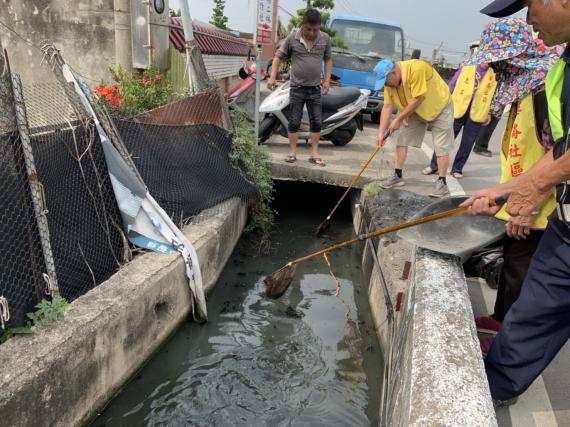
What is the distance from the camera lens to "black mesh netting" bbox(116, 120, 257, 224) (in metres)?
4.17

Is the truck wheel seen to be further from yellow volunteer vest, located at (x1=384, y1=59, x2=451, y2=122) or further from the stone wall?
the stone wall

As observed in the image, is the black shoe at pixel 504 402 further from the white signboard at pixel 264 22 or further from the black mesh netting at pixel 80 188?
the white signboard at pixel 264 22

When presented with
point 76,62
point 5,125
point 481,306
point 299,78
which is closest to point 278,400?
point 481,306

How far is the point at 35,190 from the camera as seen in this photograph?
2.79 meters

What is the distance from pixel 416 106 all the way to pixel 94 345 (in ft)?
14.0

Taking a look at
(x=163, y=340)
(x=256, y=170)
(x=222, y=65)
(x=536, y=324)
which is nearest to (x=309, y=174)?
(x=256, y=170)

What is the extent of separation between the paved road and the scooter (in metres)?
0.25

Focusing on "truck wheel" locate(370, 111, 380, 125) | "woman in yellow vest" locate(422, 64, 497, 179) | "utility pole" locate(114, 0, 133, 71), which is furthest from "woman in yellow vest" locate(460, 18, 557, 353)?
"truck wheel" locate(370, 111, 380, 125)

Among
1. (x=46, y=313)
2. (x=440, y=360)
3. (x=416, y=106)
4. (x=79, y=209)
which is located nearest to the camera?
(x=440, y=360)

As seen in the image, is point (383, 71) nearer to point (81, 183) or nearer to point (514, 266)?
point (514, 266)

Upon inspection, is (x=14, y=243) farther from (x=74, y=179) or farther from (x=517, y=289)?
(x=517, y=289)

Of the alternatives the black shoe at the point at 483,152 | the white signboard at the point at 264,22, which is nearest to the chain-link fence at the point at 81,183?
the white signboard at the point at 264,22

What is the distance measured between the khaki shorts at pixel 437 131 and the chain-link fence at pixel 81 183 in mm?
2213

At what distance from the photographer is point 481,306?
3594mm
